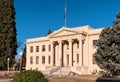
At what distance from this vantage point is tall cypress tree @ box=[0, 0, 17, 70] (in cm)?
4697

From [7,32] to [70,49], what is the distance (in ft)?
42.4

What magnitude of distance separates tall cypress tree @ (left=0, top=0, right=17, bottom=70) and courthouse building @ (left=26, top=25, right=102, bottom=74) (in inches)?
212

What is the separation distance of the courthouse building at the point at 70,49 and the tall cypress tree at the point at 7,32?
538 centimetres

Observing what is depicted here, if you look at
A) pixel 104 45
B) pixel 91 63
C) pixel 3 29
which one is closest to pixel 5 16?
pixel 3 29

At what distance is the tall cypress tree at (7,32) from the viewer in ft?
154

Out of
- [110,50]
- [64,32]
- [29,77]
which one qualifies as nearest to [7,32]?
[64,32]

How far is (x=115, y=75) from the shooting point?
58.5 feet

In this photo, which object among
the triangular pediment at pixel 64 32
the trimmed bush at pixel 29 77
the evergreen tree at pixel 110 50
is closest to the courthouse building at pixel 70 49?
the triangular pediment at pixel 64 32

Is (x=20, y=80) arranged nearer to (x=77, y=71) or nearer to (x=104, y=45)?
(x=104, y=45)

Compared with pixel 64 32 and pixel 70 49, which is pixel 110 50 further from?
pixel 64 32

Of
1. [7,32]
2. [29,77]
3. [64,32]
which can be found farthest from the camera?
[64,32]

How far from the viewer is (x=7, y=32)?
48000mm

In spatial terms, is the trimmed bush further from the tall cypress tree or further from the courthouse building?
the tall cypress tree

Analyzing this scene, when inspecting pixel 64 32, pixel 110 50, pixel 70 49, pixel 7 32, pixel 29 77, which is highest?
pixel 64 32
